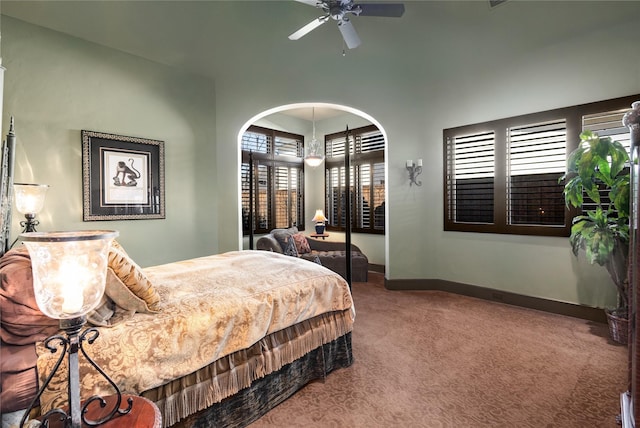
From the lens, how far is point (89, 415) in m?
1.07

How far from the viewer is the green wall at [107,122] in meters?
2.91

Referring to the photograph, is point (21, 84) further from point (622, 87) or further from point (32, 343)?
point (622, 87)

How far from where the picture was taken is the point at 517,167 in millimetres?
3861

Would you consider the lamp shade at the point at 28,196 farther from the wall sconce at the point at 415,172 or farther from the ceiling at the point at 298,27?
the wall sconce at the point at 415,172

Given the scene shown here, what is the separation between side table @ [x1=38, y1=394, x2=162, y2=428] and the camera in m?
1.02

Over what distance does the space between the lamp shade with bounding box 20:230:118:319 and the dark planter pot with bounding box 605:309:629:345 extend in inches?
158

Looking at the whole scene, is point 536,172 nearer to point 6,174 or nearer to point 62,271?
point 62,271

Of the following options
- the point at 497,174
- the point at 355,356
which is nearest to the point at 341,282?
the point at 355,356

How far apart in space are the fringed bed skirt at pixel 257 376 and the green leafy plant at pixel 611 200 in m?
2.52

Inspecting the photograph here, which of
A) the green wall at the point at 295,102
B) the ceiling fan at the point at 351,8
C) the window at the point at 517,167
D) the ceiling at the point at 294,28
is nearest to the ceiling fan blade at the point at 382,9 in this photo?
the ceiling fan at the point at 351,8

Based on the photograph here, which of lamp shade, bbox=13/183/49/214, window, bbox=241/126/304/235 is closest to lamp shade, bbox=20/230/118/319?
lamp shade, bbox=13/183/49/214

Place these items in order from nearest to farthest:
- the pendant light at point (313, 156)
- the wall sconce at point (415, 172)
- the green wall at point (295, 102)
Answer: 1. the green wall at point (295, 102)
2. the wall sconce at point (415, 172)
3. the pendant light at point (313, 156)

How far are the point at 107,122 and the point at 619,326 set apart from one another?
5.63 meters

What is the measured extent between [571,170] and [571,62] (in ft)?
4.53
